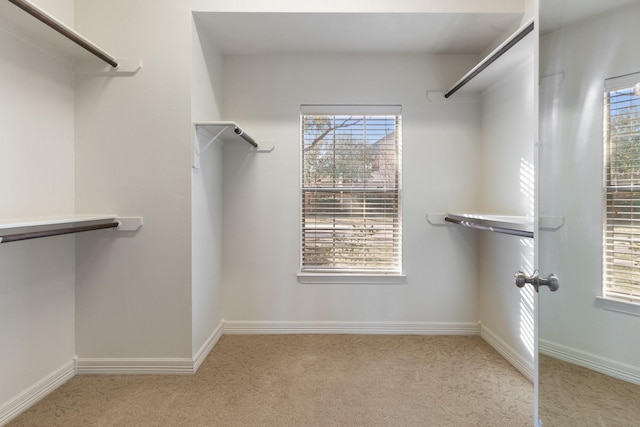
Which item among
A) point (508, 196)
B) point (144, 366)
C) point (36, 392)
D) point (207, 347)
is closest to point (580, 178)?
point (508, 196)

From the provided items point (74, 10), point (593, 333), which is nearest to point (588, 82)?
point (593, 333)

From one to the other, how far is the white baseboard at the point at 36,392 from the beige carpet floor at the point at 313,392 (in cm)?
4

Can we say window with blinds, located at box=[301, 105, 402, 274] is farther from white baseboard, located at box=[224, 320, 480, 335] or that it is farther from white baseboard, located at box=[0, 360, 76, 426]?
white baseboard, located at box=[0, 360, 76, 426]

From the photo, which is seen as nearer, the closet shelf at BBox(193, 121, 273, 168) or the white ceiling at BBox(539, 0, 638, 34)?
the white ceiling at BBox(539, 0, 638, 34)

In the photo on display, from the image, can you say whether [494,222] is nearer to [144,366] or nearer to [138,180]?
[138,180]

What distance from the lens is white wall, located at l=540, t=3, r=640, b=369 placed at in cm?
90

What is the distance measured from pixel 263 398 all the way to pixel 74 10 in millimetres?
2734

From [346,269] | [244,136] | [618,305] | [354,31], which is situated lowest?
[346,269]

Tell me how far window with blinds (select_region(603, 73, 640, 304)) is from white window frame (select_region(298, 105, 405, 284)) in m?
1.68

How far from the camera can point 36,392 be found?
5.60 ft

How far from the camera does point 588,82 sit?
0.98 metres

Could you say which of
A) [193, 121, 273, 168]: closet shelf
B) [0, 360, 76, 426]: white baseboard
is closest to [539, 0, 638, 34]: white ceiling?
[193, 121, 273, 168]: closet shelf

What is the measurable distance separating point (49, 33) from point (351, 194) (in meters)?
2.18

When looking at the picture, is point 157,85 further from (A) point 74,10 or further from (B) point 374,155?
(B) point 374,155
